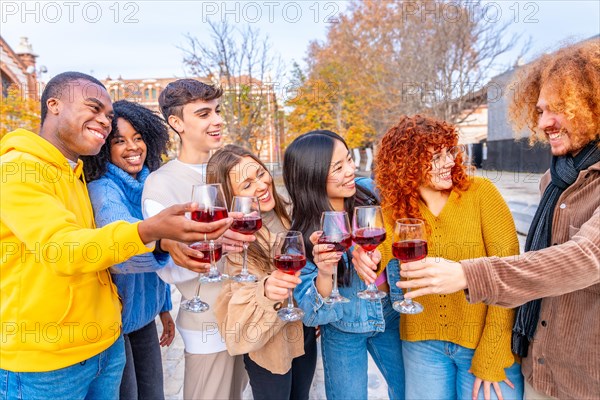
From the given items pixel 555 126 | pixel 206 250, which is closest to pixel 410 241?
pixel 555 126

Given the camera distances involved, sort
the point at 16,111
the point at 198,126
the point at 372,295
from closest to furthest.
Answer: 1. the point at 372,295
2. the point at 198,126
3. the point at 16,111

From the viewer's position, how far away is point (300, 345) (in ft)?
7.70

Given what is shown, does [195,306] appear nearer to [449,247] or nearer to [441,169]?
[449,247]

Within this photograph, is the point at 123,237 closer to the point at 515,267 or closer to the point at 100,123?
the point at 100,123

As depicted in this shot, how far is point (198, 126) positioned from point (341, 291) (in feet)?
5.25

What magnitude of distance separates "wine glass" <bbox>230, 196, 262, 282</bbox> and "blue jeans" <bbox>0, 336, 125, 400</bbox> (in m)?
0.82

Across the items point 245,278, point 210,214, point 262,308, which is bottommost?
point 262,308

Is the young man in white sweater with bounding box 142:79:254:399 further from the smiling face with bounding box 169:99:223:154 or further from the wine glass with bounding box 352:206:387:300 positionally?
the wine glass with bounding box 352:206:387:300

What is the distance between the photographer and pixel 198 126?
296cm

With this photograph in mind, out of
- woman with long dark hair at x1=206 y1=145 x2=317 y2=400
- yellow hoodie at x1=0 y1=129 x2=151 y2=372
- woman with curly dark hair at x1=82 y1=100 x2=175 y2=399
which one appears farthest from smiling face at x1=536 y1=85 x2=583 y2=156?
woman with curly dark hair at x1=82 y1=100 x2=175 y2=399

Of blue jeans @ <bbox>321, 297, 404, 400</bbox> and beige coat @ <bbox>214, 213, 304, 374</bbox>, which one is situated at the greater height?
beige coat @ <bbox>214, 213, 304, 374</bbox>

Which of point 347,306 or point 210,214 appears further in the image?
point 347,306

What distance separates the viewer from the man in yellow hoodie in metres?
1.58

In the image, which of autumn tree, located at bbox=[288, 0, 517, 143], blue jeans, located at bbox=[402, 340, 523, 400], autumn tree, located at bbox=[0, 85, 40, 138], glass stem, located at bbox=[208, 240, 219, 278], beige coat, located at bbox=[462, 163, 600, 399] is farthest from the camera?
autumn tree, located at bbox=[288, 0, 517, 143]
